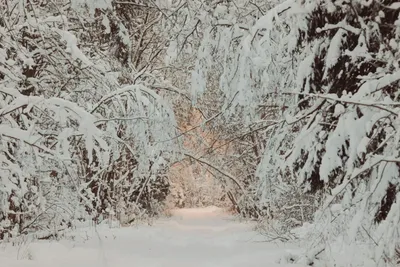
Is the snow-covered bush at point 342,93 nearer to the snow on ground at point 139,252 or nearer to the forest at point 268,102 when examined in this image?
the forest at point 268,102

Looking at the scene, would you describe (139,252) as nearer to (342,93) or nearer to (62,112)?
(62,112)

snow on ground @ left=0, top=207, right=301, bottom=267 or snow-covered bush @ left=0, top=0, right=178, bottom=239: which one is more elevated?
snow-covered bush @ left=0, top=0, right=178, bottom=239

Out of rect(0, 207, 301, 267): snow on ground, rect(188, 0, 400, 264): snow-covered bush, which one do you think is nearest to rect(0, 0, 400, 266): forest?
rect(188, 0, 400, 264): snow-covered bush

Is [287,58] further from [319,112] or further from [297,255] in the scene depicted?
[297,255]

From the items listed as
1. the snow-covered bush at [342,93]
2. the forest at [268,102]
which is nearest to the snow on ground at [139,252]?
the forest at [268,102]

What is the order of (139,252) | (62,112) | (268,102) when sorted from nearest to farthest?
(62,112)
(139,252)
(268,102)

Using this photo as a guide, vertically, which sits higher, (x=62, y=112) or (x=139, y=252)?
(x=62, y=112)

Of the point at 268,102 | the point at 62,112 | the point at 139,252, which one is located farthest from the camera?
the point at 268,102

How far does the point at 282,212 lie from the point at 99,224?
4543 millimetres

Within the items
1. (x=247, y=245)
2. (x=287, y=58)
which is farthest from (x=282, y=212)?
(x=287, y=58)

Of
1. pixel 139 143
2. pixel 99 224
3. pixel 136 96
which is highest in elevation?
pixel 136 96

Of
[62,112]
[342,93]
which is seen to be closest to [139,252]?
[62,112]

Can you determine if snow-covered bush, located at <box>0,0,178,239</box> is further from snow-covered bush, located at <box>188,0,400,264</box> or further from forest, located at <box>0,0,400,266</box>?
snow-covered bush, located at <box>188,0,400,264</box>

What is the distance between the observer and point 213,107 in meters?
15.4
